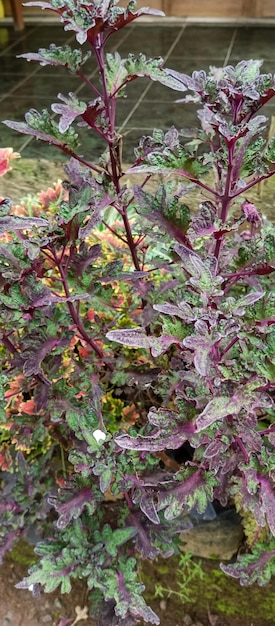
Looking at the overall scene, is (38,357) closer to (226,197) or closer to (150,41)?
(226,197)

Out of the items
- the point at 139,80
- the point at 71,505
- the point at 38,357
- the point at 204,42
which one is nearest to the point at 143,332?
the point at 38,357

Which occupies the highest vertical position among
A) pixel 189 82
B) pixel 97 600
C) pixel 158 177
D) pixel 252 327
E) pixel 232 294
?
pixel 189 82

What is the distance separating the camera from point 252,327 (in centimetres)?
99

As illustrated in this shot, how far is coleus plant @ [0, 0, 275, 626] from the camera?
3.08 ft

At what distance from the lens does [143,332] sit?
942mm

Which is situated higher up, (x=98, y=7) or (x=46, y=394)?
(x=98, y=7)

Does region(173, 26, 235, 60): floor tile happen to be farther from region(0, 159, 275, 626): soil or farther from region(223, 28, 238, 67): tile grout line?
region(0, 159, 275, 626): soil

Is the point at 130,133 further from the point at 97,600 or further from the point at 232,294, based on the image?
the point at 97,600

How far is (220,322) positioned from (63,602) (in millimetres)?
989

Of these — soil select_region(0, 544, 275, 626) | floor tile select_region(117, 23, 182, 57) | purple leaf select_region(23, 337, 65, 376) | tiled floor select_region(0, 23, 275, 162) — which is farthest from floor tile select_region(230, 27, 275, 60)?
purple leaf select_region(23, 337, 65, 376)

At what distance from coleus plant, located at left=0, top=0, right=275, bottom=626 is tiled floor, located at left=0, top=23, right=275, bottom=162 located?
81.4 inches

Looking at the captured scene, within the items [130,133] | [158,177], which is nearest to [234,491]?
[158,177]

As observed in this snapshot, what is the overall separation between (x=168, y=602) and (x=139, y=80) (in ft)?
10.6

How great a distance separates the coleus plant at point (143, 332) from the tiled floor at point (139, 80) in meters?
2.07
